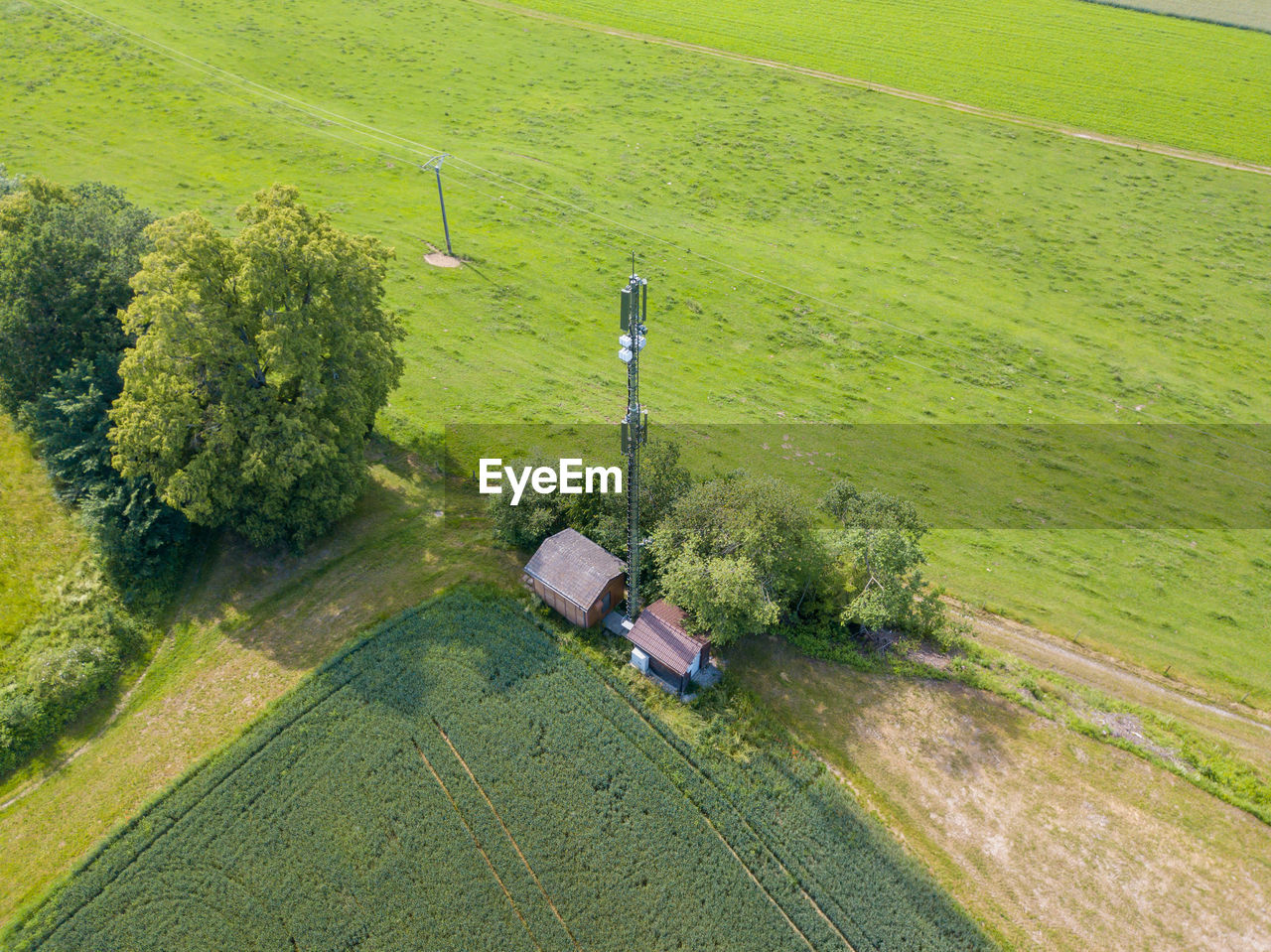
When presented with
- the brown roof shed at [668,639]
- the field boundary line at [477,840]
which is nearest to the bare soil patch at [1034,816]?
the brown roof shed at [668,639]

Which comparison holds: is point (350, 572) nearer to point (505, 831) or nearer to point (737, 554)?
point (505, 831)

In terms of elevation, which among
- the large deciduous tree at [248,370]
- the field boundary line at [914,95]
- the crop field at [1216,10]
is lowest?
the large deciduous tree at [248,370]

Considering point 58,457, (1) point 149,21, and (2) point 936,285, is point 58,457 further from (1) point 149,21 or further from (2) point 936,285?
(1) point 149,21

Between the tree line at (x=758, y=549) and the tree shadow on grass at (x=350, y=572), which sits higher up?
the tree line at (x=758, y=549)

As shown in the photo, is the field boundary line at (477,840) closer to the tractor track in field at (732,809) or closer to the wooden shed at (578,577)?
the tractor track in field at (732,809)

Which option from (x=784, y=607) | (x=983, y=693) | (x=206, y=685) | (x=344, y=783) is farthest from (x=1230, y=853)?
(x=206, y=685)

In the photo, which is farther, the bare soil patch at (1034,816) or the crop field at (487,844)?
the bare soil patch at (1034,816)

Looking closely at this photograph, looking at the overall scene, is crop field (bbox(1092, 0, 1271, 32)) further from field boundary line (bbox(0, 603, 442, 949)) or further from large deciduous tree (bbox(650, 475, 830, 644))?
field boundary line (bbox(0, 603, 442, 949))
